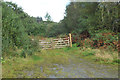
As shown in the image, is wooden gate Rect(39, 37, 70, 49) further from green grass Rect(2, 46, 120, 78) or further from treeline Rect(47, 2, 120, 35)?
green grass Rect(2, 46, 120, 78)

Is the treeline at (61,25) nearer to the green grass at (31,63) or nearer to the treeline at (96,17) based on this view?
the treeline at (96,17)

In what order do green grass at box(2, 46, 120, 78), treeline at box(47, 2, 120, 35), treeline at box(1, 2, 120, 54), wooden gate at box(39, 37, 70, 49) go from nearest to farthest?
1. green grass at box(2, 46, 120, 78)
2. treeline at box(1, 2, 120, 54)
3. treeline at box(47, 2, 120, 35)
4. wooden gate at box(39, 37, 70, 49)

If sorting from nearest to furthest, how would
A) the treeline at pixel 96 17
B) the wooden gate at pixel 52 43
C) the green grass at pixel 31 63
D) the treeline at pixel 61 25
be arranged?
the green grass at pixel 31 63 < the treeline at pixel 61 25 < the treeline at pixel 96 17 < the wooden gate at pixel 52 43

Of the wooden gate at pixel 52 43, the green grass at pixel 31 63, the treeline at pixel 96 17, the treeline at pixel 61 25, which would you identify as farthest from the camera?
the wooden gate at pixel 52 43

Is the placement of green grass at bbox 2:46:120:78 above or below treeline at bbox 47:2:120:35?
below

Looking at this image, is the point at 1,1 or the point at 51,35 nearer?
the point at 1,1

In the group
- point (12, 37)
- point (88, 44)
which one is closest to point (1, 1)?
point (12, 37)

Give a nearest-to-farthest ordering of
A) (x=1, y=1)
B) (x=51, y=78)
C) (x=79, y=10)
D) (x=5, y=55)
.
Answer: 1. (x=51, y=78)
2. (x=5, y=55)
3. (x=1, y=1)
4. (x=79, y=10)

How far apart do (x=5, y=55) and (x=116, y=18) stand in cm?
999

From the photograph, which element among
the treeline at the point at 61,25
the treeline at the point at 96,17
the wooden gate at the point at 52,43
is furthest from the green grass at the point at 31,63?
the wooden gate at the point at 52,43

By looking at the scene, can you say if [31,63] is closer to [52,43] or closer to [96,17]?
[52,43]

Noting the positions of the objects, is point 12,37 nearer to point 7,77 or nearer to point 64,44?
point 7,77

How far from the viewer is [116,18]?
39.7 ft

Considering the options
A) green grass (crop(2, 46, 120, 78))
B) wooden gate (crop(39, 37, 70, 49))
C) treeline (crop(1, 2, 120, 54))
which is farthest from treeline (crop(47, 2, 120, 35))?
green grass (crop(2, 46, 120, 78))
